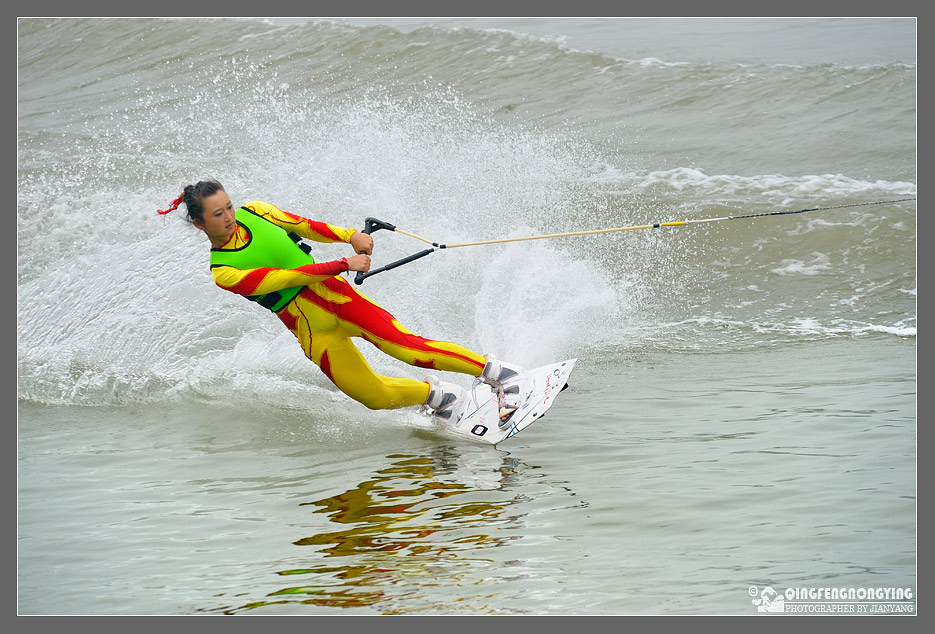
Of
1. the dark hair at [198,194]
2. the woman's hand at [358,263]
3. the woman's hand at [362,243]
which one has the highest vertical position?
the dark hair at [198,194]

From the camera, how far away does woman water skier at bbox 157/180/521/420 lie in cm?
440

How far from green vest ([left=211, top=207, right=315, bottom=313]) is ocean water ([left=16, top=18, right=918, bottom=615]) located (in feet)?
2.85

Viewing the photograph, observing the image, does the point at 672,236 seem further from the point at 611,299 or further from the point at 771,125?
the point at 771,125

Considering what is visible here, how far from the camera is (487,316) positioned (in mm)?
6590

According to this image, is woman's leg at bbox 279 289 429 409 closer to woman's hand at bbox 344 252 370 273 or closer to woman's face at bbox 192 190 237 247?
woman's hand at bbox 344 252 370 273

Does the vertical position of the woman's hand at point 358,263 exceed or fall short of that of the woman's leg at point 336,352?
it exceeds it

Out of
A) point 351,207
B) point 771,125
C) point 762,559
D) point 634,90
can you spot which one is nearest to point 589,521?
point 762,559

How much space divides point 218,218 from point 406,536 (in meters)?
1.77

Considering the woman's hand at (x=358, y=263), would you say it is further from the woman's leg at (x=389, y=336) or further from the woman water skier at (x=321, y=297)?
the woman's leg at (x=389, y=336)

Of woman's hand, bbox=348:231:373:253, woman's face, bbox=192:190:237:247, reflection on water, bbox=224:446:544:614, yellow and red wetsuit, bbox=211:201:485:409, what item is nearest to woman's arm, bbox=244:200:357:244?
yellow and red wetsuit, bbox=211:201:485:409

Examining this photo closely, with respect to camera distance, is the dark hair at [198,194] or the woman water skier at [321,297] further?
the woman water skier at [321,297]

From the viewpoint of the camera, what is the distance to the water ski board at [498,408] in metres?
4.77

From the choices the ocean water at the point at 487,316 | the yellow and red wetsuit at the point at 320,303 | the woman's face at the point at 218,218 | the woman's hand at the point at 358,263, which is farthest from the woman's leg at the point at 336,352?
the woman's face at the point at 218,218

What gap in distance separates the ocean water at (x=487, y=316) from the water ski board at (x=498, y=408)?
115 millimetres
